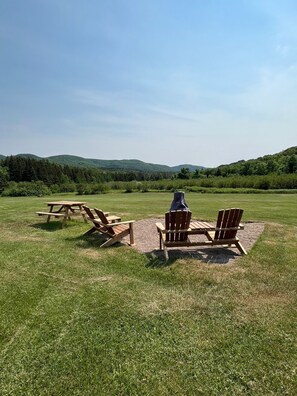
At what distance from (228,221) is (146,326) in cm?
367

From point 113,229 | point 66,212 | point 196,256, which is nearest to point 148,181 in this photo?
point 66,212

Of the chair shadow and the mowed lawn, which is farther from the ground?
the chair shadow

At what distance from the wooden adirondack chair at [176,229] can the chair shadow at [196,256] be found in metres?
0.24

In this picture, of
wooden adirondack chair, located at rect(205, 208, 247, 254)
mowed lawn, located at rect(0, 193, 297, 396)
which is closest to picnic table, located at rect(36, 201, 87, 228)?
mowed lawn, located at rect(0, 193, 297, 396)

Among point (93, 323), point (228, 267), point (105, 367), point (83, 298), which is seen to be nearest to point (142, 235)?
point (228, 267)

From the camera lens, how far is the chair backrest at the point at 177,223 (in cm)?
602

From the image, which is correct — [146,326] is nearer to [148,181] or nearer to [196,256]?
[196,256]

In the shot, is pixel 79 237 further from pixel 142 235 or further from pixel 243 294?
pixel 243 294

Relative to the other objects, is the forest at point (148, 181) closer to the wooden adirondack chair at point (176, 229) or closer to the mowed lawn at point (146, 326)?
the wooden adirondack chair at point (176, 229)

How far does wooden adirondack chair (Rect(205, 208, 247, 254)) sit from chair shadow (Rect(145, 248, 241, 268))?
0.25 metres

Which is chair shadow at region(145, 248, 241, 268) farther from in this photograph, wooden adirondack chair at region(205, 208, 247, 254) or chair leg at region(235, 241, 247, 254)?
wooden adirondack chair at region(205, 208, 247, 254)

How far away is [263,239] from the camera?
25.1 feet

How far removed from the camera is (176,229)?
621 centimetres

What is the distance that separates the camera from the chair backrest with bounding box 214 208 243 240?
6346mm
